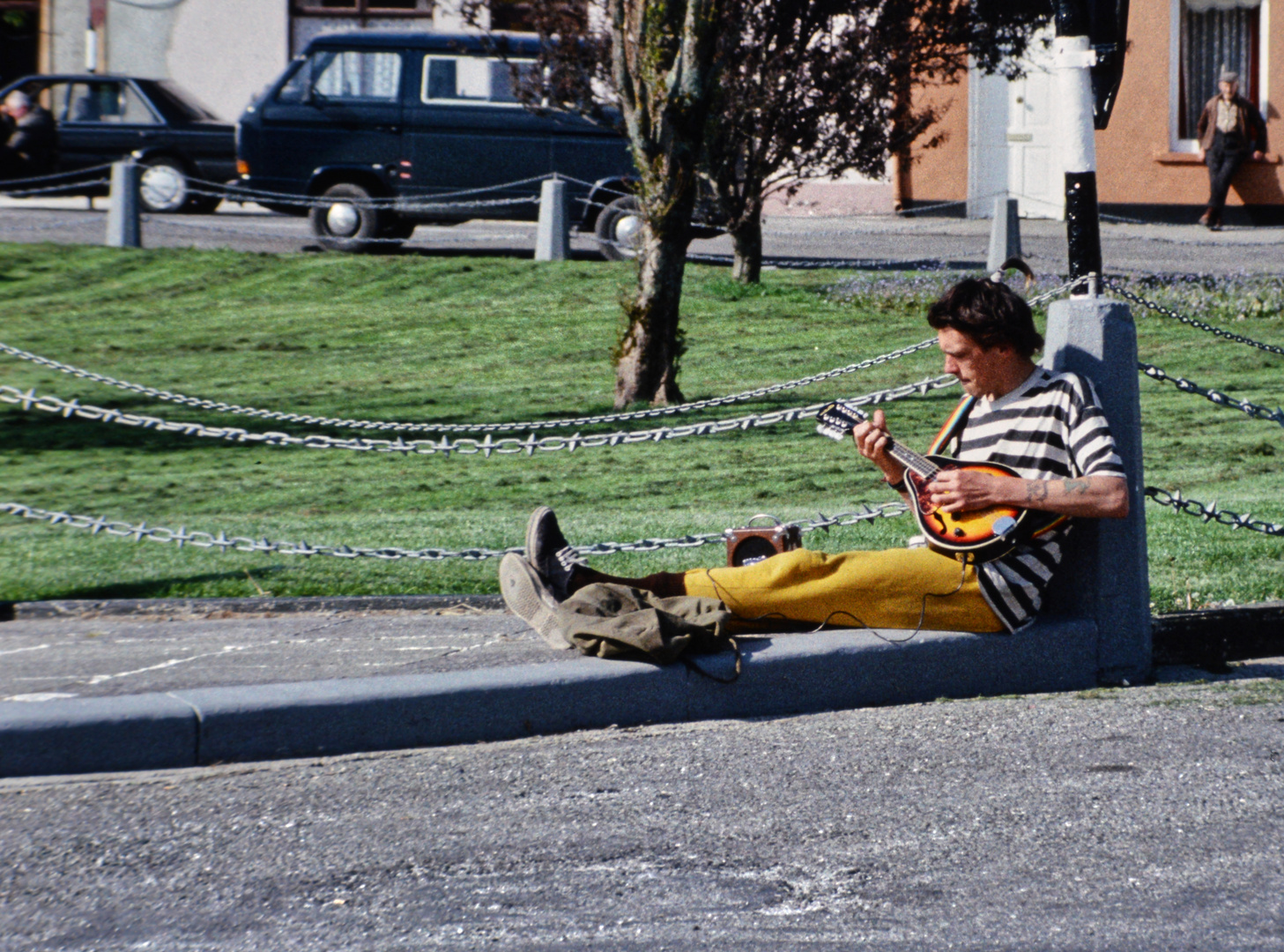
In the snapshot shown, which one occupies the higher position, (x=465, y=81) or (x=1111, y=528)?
(x=465, y=81)

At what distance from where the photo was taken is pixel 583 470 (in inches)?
A: 370

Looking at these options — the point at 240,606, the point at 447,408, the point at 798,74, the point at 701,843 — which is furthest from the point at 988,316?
the point at 798,74

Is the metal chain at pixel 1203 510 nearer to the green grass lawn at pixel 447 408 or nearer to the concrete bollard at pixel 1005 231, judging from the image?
the green grass lawn at pixel 447 408

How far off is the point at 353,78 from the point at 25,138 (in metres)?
6.06

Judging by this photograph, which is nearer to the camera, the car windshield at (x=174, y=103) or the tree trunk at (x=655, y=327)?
the tree trunk at (x=655, y=327)

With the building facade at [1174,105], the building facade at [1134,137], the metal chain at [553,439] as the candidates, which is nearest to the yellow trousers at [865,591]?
the metal chain at [553,439]

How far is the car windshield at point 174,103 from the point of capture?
2173 centimetres

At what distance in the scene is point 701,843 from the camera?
3.54m

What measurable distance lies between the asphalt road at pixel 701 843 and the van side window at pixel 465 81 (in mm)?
14146

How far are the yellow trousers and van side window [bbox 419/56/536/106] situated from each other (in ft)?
44.5

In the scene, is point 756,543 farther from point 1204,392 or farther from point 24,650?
point 24,650

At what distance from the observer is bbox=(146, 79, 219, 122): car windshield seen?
71.3 ft

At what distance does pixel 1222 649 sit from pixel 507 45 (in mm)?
Result: 12251

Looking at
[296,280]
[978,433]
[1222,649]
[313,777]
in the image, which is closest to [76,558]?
[313,777]
